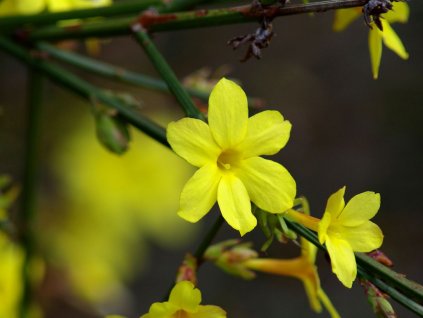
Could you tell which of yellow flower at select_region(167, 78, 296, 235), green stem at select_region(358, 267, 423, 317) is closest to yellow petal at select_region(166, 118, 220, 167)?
yellow flower at select_region(167, 78, 296, 235)

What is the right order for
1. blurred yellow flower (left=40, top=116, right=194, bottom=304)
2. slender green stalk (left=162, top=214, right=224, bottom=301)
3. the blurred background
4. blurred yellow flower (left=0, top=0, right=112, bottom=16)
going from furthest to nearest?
the blurred background
blurred yellow flower (left=40, top=116, right=194, bottom=304)
blurred yellow flower (left=0, top=0, right=112, bottom=16)
slender green stalk (left=162, top=214, right=224, bottom=301)

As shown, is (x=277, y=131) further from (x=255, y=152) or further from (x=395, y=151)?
(x=395, y=151)

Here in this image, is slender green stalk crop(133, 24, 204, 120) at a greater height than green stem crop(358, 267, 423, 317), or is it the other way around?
slender green stalk crop(133, 24, 204, 120)

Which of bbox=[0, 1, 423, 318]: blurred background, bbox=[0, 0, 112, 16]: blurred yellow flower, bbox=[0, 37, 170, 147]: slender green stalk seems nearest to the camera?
bbox=[0, 37, 170, 147]: slender green stalk

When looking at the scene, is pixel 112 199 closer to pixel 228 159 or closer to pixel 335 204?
pixel 228 159

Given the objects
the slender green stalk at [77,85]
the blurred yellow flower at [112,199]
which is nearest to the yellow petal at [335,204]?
the slender green stalk at [77,85]

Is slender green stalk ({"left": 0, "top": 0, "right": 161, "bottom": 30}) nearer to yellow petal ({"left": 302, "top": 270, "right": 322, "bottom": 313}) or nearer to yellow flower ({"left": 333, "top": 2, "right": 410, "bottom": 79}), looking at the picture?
yellow flower ({"left": 333, "top": 2, "right": 410, "bottom": 79})

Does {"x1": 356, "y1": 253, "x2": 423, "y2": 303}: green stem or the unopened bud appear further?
the unopened bud

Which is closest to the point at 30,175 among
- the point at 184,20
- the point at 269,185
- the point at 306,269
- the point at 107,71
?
the point at 107,71
